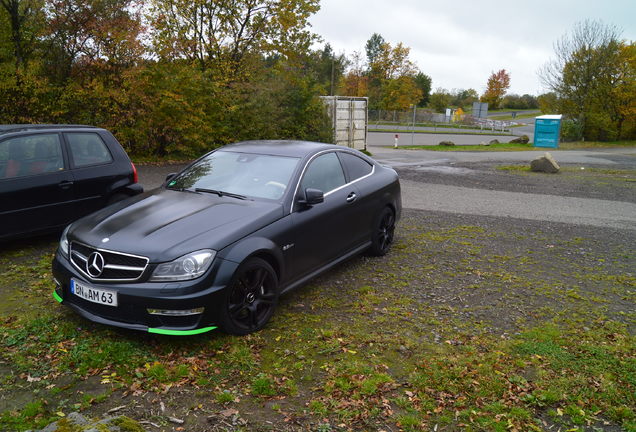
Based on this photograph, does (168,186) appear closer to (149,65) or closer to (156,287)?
(156,287)

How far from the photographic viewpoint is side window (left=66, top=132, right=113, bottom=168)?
23.2ft

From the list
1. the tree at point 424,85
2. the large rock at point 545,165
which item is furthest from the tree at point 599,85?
the tree at point 424,85

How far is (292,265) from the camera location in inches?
199

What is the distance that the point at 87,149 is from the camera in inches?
285

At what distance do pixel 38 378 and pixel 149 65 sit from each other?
46.8 feet

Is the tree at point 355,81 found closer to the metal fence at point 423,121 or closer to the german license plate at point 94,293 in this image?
the metal fence at point 423,121

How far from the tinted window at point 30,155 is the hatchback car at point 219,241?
75.3 inches

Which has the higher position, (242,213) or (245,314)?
(242,213)

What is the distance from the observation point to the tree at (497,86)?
84287mm

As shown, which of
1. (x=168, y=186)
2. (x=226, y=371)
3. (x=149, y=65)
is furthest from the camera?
(x=149, y=65)

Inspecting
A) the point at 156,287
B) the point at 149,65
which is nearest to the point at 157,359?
the point at 156,287

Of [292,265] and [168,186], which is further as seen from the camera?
[168,186]

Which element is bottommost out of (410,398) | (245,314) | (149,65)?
(410,398)

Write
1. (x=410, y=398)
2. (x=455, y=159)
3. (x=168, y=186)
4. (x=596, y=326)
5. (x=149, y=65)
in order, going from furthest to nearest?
1. (x=455, y=159)
2. (x=149, y=65)
3. (x=168, y=186)
4. (x=596, y=326)
5. (x=410, y=398)
